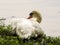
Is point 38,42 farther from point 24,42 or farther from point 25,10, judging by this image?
point 25,10

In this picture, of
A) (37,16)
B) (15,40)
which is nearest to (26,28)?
(15,40)

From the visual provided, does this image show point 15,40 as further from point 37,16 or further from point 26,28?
point 37,16

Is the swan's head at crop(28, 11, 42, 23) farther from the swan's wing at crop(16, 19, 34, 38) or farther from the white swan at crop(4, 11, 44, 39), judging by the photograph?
the swan's wing at crop(16, 19, 34, 38)

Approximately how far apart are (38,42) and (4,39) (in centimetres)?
70

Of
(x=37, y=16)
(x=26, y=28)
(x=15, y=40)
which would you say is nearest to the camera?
(x=15, y=40)

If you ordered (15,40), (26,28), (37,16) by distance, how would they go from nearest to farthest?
1. (15,40)
2. (26,28)
3. (37,16)

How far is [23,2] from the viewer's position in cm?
1588

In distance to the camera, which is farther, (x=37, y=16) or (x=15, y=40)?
(x=37, y=16)

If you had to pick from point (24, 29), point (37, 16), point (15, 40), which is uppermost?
point (37, 16)

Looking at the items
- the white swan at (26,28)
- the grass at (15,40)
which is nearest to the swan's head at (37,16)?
the white swan at (26,28)

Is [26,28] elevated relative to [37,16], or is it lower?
lower

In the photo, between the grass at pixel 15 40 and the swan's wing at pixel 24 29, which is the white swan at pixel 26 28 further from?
the grass at pixel 15 40

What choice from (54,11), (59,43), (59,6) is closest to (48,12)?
(54,11)

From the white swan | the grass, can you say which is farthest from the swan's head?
the grass
